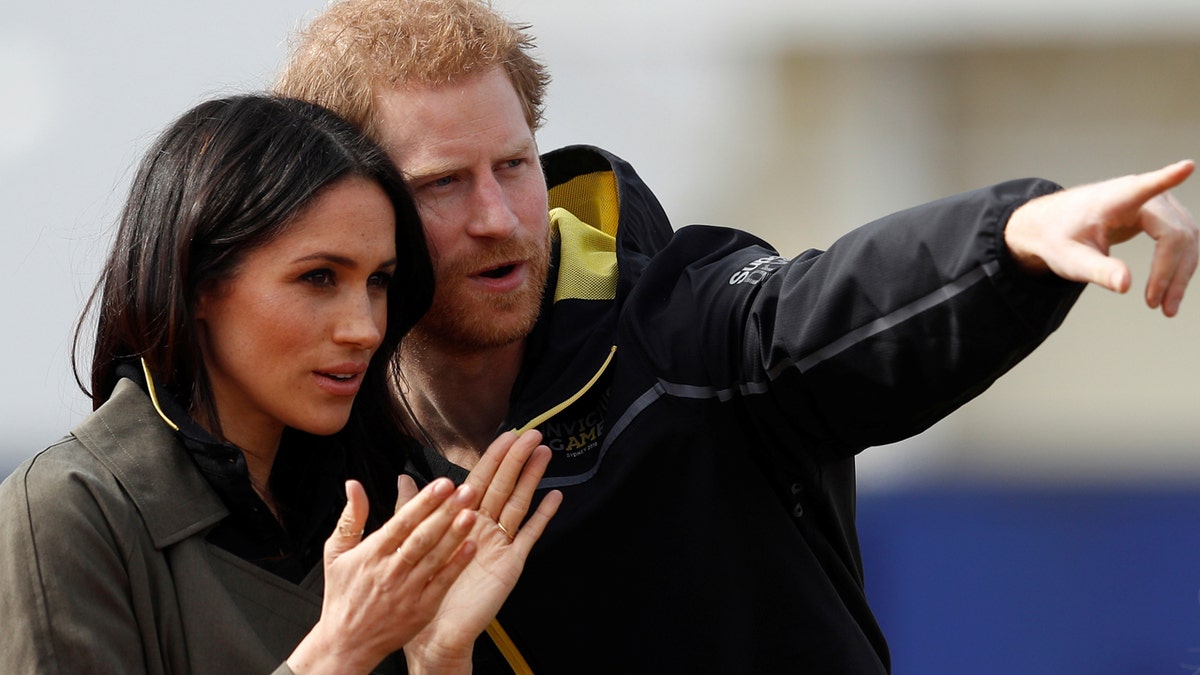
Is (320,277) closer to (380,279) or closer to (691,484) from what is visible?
(380,279)

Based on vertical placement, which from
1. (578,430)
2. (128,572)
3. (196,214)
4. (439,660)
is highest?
(196,214)

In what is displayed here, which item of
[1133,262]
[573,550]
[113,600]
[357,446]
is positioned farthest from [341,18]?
[1133,262]

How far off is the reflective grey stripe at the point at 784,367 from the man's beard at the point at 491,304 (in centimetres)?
33

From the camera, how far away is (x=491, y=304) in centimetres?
294

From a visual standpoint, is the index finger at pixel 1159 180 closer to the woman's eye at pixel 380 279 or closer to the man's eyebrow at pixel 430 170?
the woman's eye at pixel 380 279

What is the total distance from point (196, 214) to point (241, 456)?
39 centimetres

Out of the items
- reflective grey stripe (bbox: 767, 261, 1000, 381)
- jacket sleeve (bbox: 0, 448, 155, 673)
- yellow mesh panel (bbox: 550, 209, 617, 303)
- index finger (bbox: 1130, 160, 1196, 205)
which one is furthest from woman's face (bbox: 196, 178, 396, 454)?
index finger (bbox: 1130, 160, 1196, 205)

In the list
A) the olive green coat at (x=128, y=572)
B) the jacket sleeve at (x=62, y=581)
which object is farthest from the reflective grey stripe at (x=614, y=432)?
the jacket sleeve at (x=62, y=581)

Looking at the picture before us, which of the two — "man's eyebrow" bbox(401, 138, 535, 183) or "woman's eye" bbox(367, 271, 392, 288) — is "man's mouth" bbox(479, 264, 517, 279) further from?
"woman's eye" bbox(367, 271, 392, 288)

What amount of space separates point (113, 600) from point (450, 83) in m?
1.30

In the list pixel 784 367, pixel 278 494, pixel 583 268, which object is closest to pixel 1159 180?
pixel 784 367

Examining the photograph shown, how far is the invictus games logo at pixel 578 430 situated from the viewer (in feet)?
9.13

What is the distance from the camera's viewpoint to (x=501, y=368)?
3.11 meters

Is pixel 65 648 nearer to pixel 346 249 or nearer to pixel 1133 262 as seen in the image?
pixel 346 249
